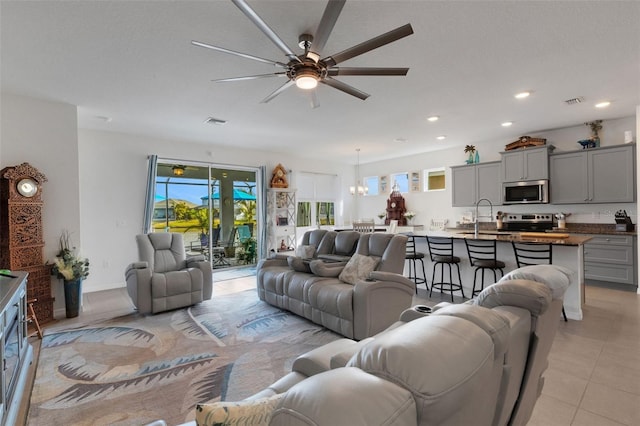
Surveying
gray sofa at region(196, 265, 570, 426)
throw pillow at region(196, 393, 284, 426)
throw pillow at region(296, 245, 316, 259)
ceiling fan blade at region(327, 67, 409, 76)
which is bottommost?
throw pillow at region(296, 245, 316, 259)

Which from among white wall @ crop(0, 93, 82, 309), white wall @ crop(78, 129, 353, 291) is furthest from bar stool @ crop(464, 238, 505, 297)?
white wall @ crop(78, 129, 353, 291)

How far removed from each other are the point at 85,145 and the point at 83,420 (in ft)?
16.1

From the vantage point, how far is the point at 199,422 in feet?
2.38

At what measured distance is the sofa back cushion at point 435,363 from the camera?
2.14ft

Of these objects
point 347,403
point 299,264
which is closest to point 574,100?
point 299,264

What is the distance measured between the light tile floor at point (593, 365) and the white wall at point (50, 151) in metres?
1.26

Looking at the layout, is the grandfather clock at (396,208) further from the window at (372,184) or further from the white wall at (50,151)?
the white wall at (50,151)

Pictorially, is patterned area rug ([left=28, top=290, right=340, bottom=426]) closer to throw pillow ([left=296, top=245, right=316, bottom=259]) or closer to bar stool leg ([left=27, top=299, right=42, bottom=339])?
bar stool leg ([left=27, top=299, right=42, bottom=339])

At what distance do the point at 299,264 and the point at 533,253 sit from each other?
3.03 m

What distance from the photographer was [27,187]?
369cm

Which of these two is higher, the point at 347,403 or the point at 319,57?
the point at 319,57

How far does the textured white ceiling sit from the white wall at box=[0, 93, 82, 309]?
0.87 feet

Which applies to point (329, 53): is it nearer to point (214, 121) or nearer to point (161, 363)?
point (214, 121)

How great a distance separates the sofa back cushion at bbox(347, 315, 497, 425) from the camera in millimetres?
652
